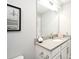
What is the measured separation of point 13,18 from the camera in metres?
1.36

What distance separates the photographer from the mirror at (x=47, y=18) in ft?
6.33

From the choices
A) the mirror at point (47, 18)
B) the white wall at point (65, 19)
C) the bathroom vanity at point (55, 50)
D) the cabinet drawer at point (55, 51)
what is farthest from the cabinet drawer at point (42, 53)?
the white wall at point (65, 19)

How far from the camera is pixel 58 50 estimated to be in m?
1.70

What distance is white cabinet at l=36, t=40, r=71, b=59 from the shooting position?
1620 millimetres

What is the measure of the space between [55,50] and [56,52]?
0.19 ft

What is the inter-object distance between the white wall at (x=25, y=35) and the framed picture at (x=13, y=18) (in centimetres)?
7

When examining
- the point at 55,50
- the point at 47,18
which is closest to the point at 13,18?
the point at 47,18

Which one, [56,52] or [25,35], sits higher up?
[25,35]

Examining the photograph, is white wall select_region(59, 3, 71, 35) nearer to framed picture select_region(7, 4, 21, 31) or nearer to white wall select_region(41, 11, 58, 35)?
white wall select_region(41, 11, 58, 35)

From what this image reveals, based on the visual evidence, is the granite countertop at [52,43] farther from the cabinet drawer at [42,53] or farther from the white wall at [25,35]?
the white wall at [25,35]

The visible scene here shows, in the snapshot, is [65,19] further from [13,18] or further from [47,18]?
[13,18]
